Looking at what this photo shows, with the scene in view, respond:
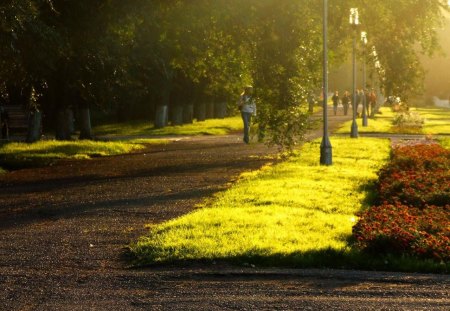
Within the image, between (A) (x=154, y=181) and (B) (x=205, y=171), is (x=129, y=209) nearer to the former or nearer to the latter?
(A) (x=154, y=181)

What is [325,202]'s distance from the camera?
50.5 feet

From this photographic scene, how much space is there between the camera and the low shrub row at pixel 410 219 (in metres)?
10.3

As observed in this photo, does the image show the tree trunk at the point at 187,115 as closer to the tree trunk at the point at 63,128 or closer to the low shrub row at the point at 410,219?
the tree trunk at the point at 63,128

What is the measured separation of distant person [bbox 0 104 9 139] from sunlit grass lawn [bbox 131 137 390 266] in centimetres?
2113

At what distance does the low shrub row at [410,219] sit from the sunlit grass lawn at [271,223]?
32 centimetres

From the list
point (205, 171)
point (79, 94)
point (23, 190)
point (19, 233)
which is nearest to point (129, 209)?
point (19, 233)

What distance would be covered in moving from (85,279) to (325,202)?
6873 millimetres

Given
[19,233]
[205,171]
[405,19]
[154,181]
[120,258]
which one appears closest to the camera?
[120,258]

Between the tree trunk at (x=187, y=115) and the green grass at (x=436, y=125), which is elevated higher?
the tree trunk at (x=187, y=115)

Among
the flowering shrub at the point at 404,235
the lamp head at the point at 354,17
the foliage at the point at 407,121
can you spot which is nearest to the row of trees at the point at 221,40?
the lamp head at the point at 354,17

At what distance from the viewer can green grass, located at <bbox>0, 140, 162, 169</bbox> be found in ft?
84.7

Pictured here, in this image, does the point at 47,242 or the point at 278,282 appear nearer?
the point at 278,282

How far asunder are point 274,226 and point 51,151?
17519mm

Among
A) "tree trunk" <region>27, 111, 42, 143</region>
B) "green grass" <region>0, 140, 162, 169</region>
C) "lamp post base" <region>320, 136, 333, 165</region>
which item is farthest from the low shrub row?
"tree trunk" <region>27, 111, 42, 143</region>
